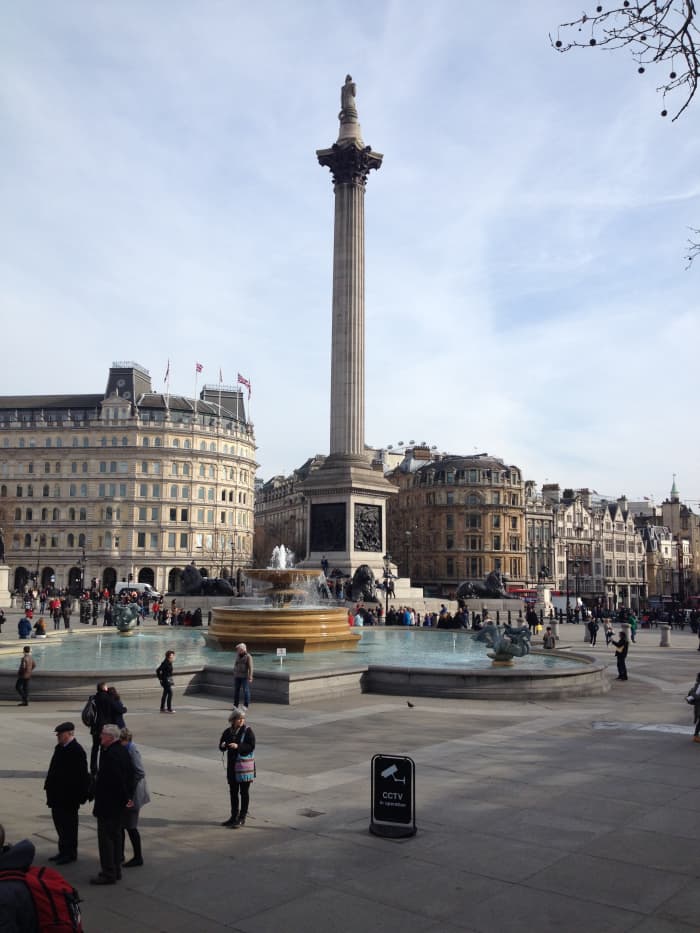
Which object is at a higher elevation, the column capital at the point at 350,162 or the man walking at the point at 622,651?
the column capital at the point at 350,162

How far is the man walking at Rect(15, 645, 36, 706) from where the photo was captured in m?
17.5

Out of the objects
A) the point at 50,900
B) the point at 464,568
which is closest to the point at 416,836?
the point at 50,900

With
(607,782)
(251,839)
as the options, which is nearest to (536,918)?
(251,839)

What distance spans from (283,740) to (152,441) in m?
91.6

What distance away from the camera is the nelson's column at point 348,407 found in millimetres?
50531

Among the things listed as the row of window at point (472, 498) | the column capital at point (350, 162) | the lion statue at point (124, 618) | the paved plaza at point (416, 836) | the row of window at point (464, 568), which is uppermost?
the column capital at point (350, 162)

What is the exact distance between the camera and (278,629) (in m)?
25.3

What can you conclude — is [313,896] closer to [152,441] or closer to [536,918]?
[536,918]

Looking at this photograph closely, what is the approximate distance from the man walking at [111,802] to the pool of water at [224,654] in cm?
1083

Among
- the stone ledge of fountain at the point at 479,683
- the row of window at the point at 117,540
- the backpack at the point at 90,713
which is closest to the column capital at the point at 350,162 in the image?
the stone ledge of fountain at the point at 479,683

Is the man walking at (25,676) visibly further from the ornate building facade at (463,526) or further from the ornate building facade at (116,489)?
the ornate building facade at (116,489)

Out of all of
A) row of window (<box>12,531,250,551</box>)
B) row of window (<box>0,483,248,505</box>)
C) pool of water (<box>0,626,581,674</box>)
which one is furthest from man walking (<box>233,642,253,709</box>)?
row of window (<box>0,483,248,505</box>)

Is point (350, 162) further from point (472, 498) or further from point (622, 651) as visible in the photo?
point (472, 498)

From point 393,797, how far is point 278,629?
16.9m
